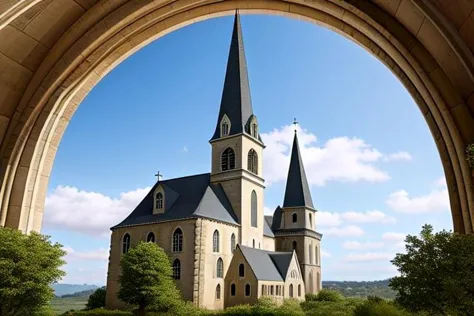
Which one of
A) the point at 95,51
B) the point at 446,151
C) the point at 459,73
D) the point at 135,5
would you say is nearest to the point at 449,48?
the point at 459,73

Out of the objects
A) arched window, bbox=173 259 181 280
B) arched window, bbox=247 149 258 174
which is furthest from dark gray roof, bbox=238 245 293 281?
arched window, bbox=247 149 258 174

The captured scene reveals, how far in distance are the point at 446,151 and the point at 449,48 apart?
71.4 inches

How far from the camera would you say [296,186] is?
55.7 meters

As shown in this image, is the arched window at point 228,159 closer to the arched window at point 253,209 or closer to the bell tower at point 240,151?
the bell tower at point 240,151

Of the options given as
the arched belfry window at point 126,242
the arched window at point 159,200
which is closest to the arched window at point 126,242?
the arched belfry window at point 126,242

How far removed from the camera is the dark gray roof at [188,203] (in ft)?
130

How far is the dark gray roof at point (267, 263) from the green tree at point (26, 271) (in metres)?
31.2

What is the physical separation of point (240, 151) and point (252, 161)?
273cm

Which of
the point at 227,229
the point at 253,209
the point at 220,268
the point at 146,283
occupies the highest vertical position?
the point at 253,209

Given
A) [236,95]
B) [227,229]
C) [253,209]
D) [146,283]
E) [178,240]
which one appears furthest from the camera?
[236,95]

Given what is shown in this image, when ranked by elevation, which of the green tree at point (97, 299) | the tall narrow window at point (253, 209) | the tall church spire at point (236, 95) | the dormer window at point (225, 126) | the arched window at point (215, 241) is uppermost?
the tall church spire at point (236, 95)

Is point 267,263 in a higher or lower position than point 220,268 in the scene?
higher

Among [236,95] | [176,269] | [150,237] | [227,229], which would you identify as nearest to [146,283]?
[176,269]

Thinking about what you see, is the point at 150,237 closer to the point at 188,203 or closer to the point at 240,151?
the point at 188,203
